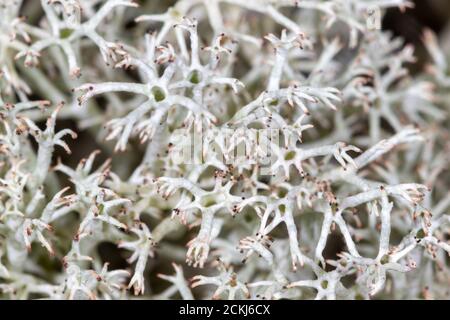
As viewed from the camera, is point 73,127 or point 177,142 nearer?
point 177,142

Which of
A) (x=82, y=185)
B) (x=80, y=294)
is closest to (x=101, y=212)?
(x=82, y=185)

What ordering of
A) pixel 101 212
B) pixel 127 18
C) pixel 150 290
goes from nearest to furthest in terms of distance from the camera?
1. pixel 101 212
2. pixel 150 290
3. pixel 127 18

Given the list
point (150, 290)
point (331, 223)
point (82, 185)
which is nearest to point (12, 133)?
point (82, 185)

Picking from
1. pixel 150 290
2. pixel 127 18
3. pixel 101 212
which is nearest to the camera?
pixel 101 212

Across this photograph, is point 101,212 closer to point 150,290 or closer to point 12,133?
point 12,133

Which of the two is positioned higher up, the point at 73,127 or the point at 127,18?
the point at 127,18
